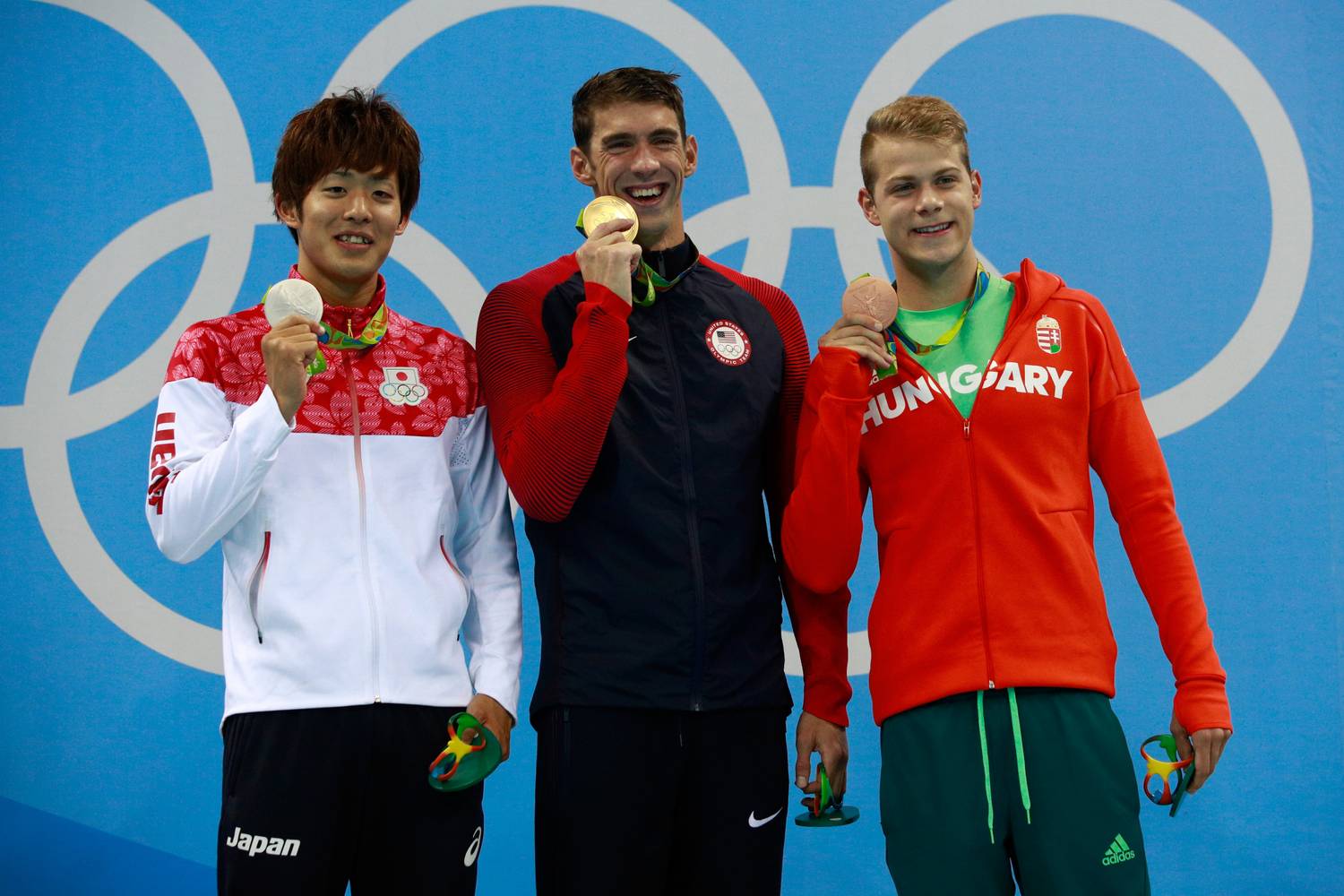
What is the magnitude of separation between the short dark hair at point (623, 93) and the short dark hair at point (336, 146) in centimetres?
36

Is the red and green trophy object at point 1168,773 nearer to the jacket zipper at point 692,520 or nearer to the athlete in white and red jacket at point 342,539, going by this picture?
the jacket zipper at point 692,520

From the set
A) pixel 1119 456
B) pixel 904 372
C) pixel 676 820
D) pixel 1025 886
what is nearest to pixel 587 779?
pixel 676 820

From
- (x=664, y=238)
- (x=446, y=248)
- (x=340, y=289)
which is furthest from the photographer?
(x=446, y=248)

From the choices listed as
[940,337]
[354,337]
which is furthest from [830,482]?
[354,337]

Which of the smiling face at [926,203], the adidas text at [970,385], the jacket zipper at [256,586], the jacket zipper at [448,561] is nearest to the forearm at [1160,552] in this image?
the adidas text at [970,385]

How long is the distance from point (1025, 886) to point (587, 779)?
75cm

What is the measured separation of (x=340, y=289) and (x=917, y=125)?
3.66ft

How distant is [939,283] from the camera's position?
2.33 meters

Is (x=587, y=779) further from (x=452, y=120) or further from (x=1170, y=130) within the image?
(x=1170, y=130)

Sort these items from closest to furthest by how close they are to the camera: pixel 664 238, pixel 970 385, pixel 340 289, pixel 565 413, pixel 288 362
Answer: pixel 288 362 → pixel 565 413 → pixel 970 385 → pixel 340 289 → pixel 664 238

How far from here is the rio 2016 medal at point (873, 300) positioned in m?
2.15

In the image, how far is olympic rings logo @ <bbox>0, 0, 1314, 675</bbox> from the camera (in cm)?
374

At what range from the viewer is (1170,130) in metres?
3.80

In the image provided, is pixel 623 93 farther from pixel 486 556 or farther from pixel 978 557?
pixel 978 557
